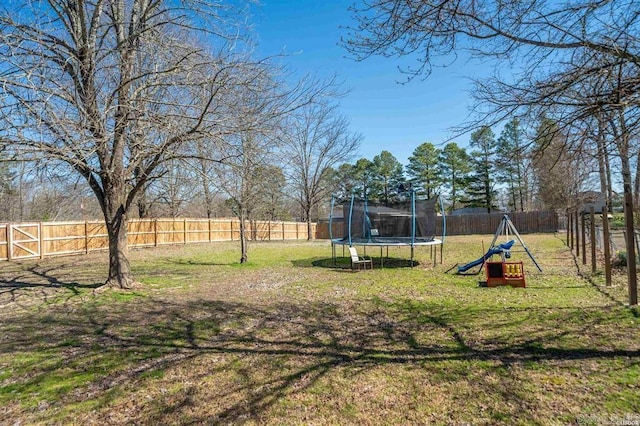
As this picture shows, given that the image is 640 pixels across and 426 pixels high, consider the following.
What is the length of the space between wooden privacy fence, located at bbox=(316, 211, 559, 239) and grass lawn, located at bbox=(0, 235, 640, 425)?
22.0 m

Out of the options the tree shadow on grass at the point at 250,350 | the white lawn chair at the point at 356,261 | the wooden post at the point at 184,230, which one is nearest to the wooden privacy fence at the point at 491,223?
the wooden post at the point at 184,230

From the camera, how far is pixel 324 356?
3.57 metres

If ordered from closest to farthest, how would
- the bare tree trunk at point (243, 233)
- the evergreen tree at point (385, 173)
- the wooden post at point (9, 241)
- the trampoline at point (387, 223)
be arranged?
the bare tree trunk at point (243, 233) < the wooden post at point (9, 241) < the trampoline at point (387, 223) < the evergreen tree at point (385, 173)

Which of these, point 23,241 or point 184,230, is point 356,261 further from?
point 184,230

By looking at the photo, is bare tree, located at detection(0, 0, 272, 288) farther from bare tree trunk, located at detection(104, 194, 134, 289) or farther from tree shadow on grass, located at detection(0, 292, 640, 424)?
tree shadow on grass, located at detection(0, 292, 640, 424)

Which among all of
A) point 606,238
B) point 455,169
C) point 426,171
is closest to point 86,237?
point 606,238

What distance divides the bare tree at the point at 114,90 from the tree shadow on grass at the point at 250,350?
2.32 meters

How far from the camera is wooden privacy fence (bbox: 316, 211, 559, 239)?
86.5 ft

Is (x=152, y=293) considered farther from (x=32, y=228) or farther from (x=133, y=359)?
(x=32, y=228)

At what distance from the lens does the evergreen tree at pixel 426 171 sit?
36938mm

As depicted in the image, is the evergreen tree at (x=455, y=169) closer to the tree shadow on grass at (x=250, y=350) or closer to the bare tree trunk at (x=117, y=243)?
the tree shadow on grass at (x=250, y=350)

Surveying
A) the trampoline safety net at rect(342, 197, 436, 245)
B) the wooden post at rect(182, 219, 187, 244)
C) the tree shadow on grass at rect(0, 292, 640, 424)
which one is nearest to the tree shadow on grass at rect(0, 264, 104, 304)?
the tree shadow on grass at rect(0, 292, 640, 424)

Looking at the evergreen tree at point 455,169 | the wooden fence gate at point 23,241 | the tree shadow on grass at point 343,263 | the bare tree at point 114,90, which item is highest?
the evergreen tree at point 455,169

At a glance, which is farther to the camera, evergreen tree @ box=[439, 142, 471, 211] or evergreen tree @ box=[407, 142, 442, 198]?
evergreen tree @ box=[407, 142, 442, 198]
